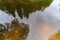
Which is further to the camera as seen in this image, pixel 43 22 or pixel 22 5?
pixel 43 22

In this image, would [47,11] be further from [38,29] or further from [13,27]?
[13,27]

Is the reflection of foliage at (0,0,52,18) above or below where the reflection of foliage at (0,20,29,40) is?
above

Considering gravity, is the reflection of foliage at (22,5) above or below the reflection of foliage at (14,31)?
above

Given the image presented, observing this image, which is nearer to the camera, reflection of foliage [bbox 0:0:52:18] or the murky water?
reflection of foliage [bbox 0:0:52:18]

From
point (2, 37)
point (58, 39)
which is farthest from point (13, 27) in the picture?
point (58, 39)

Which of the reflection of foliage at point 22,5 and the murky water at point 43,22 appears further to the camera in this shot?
the murky water at point 43,22

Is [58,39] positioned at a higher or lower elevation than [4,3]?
lower

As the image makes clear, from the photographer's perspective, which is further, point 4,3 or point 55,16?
point 55,16

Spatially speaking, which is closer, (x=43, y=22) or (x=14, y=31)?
(x=14, y=31)
